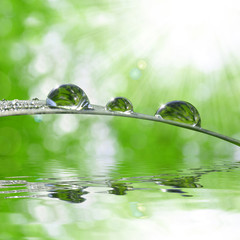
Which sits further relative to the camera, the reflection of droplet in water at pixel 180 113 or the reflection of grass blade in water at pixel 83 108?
the reflection of droplet in water at pixel 180 113

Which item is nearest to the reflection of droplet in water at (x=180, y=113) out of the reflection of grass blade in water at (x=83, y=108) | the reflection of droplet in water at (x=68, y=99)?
the reflection of grass blade in water at (x=83, y=108)

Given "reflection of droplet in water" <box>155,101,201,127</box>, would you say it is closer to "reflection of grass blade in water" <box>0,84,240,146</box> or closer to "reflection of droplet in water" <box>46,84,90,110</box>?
"reflection of grass blade in water" <box>0,84,240,146</box>

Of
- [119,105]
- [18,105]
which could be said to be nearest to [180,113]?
[119,105]

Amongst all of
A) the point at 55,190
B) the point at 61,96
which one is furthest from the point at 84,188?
the point at 61,96

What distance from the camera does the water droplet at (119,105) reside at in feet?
2.20

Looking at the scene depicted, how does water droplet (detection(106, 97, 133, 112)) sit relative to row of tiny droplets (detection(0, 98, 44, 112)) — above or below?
above

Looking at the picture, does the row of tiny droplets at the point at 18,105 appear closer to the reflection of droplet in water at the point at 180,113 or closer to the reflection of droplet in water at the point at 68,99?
the reflection of droplet in water at the point at 68,99

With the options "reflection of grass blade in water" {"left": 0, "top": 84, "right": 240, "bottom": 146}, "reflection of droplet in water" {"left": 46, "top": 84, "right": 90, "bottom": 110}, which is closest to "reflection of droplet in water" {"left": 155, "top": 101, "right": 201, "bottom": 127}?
"reflection of grass blade in water" {"left": 0, "top": 84, "right": 240, "bottom": 146}

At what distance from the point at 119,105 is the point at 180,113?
4.2 inches

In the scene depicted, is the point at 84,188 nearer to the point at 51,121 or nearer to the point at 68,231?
the point at 68,231

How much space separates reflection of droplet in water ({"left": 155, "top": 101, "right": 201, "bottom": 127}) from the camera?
684 mm

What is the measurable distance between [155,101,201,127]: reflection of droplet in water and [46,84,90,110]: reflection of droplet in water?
13 cm

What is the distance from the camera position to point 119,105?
68 centimetres

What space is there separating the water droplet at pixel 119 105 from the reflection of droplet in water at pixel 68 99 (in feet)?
0.16
